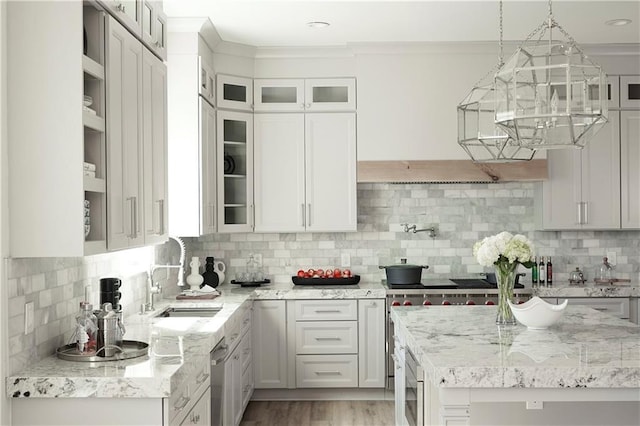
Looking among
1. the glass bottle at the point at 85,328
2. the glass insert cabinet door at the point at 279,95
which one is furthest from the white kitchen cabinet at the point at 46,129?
the glass insert cabinet door at the point at 279,95

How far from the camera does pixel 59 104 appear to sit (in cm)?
275

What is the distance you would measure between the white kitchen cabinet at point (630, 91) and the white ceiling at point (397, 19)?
0.35 meters

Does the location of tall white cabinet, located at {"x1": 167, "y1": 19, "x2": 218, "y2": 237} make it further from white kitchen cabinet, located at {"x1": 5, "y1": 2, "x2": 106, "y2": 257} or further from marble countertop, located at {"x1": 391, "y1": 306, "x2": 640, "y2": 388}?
white kitchen cabinet, located at {"x1": 5, "y1": 2, "x2": 106, "y2": 257}

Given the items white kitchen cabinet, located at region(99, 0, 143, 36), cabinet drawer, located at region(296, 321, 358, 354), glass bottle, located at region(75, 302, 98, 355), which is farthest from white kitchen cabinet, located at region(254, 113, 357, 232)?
glass bottle, located at region(75, 302, 98, 355)

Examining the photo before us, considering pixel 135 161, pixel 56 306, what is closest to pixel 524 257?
pixel 135 161

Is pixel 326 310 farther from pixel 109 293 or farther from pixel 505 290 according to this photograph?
A: pixel 109 293

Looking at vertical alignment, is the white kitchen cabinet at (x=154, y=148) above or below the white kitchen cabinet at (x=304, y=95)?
below

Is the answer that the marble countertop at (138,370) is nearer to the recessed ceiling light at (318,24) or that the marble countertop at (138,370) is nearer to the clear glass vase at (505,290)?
the clear glass vase at (505,290)

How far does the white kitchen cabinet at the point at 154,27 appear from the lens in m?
3.55

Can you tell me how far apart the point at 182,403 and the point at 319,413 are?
8.78ft

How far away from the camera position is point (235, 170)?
19.5 ft

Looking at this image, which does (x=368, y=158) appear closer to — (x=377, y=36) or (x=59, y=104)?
(x=377, y=36)

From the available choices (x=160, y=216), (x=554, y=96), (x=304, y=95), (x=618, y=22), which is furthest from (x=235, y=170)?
(x=554, y=96)

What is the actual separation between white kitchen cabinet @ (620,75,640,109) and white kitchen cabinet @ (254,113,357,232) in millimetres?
2165
